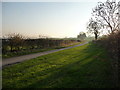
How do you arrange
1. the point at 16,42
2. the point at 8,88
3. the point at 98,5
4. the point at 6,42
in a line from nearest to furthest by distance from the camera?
the point at 8,88 → the point at 6,42 → the point at 16,42 → the point at 98,5

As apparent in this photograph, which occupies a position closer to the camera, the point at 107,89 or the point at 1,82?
the point at 107,89

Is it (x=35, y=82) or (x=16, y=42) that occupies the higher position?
(x=16, y=42)

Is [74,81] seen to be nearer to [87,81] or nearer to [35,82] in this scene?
[87,81]

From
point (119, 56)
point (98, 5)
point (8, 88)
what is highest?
point (98, 5)

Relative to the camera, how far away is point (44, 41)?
68.5 feet

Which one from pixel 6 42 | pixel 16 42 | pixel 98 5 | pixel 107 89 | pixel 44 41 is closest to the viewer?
pixel 107 89

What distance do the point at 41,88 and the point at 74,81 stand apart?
5.06 feet

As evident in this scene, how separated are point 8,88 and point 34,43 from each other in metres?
14.9

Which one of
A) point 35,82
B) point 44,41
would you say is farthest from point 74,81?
point 44,41

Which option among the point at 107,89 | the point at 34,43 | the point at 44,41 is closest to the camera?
the point at 107,89

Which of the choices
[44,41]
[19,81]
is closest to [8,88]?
[19,81]

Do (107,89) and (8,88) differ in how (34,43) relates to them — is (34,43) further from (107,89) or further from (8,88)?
(107,89)

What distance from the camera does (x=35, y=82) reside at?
4.36 meters

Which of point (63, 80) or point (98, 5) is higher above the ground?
point (98, 5)
